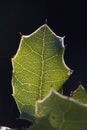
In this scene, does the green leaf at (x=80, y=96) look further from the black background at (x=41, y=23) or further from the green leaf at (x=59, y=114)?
the black background at (x=41, y=23)

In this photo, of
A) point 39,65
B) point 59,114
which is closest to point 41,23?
point 39,65

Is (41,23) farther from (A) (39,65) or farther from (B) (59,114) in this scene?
(B) (59,114)

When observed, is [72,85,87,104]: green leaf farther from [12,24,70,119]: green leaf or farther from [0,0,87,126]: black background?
[0,0,87,126]: black background

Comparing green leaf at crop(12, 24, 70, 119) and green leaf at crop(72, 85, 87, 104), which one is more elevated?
green leaf at crop(12, 24, 70, 119)

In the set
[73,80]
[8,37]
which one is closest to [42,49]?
[73,80]

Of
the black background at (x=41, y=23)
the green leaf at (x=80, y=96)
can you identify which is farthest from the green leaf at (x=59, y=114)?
the black background at (x=41, y=23)

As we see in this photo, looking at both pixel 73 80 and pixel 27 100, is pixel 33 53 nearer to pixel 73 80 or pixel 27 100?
pixel 27 100

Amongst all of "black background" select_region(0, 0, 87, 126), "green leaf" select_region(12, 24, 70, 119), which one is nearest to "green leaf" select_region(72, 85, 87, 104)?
"green leaf" select_region(12, 24, 70, 119)
